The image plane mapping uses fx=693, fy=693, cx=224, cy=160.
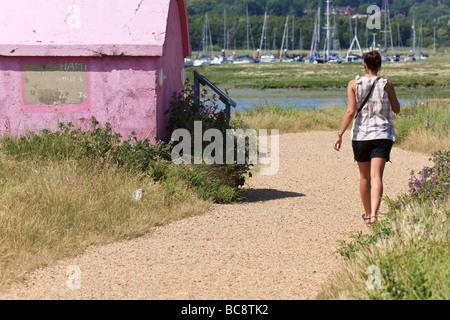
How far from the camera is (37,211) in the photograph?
6.81 m

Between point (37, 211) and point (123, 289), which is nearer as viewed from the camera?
point (123, 289)

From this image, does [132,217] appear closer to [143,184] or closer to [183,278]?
[143,184]

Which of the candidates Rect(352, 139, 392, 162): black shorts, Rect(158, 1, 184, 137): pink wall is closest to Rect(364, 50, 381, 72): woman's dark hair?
Rect(352, 139, 392, 162): black shorts

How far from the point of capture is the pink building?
8836mm

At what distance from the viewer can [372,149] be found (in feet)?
23.7

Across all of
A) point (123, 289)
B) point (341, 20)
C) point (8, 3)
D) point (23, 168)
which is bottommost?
point (123, 289)

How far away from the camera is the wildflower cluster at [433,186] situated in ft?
23.0

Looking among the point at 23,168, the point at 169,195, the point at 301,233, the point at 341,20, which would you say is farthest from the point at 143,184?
the point at 341,20

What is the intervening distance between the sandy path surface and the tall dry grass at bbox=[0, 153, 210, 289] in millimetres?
184

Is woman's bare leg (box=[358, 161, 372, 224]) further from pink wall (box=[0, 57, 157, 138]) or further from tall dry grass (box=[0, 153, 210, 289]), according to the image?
pink wall (box=[0, 57, 157, 138])

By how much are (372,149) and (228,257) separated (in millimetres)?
2048

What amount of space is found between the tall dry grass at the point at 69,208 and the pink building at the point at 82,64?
87 cm
